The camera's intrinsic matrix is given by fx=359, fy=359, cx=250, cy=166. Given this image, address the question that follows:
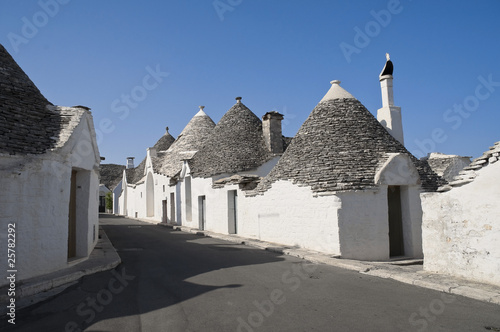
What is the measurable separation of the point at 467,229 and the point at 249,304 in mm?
4543

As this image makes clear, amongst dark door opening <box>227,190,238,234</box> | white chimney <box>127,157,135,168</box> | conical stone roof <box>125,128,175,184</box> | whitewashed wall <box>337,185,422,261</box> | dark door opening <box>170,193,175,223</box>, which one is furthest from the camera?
white chimney <box>127,157,135,168</box>

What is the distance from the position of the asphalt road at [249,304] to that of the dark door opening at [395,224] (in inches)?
149

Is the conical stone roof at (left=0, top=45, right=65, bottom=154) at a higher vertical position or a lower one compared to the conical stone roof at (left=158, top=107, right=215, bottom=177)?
lower

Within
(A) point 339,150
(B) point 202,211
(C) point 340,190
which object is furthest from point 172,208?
(C) point 340,190

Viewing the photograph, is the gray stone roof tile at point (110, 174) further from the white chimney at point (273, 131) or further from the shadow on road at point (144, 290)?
the shadow on road at point (144, 290)

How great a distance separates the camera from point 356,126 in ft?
41.3

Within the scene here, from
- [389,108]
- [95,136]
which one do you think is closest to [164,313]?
[95,136]

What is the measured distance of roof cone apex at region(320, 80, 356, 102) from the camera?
1381 centimetres

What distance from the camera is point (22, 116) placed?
8258mm

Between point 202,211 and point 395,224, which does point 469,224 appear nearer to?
point 395,224

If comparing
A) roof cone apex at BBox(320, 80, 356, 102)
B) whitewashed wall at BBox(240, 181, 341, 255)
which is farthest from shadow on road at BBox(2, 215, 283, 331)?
roof cone apex at BBox(320, 80, 356, 102)

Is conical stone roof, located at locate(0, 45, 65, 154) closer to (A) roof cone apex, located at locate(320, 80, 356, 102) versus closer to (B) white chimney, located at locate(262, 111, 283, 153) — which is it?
(A) roof cone apex, located at locate(320, 80, 356, 102)

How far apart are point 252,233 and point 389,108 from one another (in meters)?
7.75

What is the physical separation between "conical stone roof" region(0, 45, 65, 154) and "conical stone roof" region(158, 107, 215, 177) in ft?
54.8
